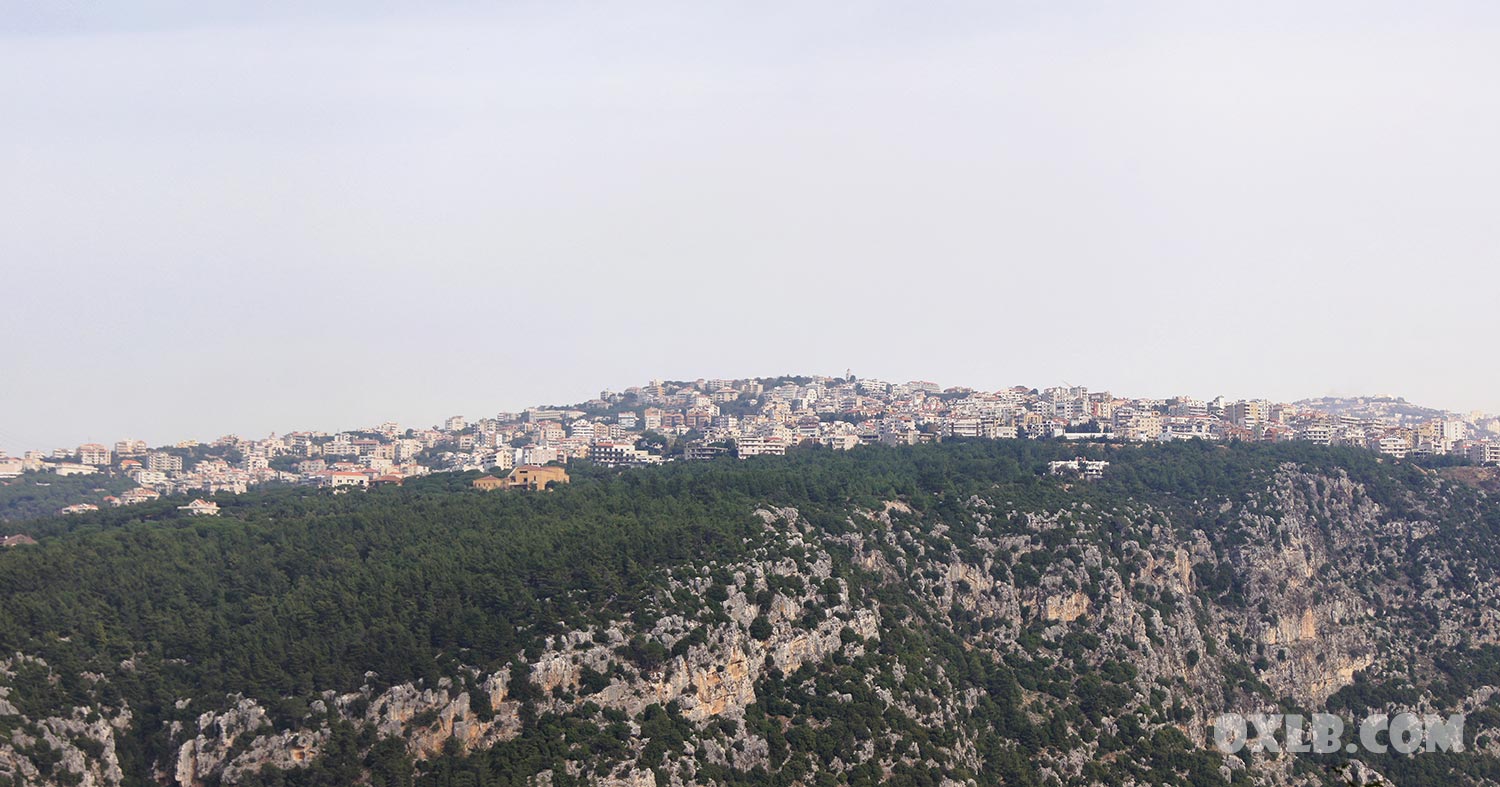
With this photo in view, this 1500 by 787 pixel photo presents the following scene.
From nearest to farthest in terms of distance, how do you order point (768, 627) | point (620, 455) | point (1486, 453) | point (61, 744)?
point (61, 744) → point (768, 627) → point (1486, 453) → point (620, 455)

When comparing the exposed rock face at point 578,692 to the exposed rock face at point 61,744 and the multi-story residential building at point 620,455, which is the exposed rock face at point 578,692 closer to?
the exposed rock face at point 61,744

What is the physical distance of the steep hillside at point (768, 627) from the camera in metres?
66.8

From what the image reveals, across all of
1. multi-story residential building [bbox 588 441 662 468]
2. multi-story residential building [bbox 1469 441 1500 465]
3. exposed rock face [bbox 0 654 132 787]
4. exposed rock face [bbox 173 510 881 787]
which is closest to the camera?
exposed rock face [bbox 0 654 132 787]

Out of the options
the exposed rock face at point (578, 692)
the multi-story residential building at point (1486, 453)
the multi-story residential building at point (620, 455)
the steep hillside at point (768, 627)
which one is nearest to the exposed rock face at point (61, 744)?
the steep hillside at point (768, 627)

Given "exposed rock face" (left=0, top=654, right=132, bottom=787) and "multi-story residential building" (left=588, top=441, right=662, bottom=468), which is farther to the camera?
"multi-story residential building" (left=588, top=441, right=662, bottom=468)

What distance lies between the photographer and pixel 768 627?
76875 millimetres

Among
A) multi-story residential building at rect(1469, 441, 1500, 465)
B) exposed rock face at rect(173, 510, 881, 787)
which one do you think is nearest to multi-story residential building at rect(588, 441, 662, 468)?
multi-story residential building at rect(1469, 441, 1500, 465)

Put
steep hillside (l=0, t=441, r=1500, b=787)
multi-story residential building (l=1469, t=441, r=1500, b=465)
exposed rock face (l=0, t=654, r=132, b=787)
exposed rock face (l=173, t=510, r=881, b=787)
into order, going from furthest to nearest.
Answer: multi-story residential building (l=1469, t=441, r=1500, b=465) < steep hillside (l=0, t=441, r=1500, b=787) < exposed rock face (l=173, t=510, r=881, b=787) < exposed rock face (l=0, t=654, r=132, b=787)

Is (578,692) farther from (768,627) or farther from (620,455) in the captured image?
(620,455)

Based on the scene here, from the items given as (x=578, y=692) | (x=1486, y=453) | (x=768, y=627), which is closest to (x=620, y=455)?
(x=1486, y=453)

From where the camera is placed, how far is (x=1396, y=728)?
3765 inches

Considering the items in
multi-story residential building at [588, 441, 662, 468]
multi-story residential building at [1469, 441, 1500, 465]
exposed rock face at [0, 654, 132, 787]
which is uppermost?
multi-story residential building at [1469, 441, 1500, 465]

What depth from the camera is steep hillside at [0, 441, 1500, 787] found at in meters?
66.8

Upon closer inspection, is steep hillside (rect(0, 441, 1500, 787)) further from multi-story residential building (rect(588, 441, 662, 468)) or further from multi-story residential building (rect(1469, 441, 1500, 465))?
multi-story residential building (rect(588, 441, 662, 468))
